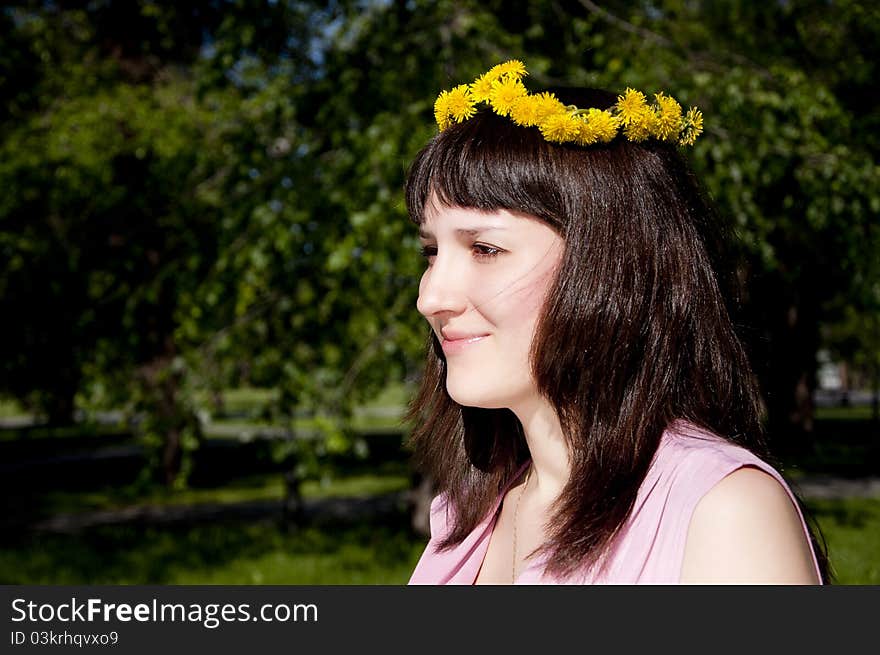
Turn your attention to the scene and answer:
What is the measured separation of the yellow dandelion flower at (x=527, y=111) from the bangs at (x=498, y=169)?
0.01 metres

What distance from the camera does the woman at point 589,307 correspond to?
4.03ft

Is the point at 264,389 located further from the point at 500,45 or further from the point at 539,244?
the point at 539,244

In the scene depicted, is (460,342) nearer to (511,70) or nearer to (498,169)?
(498,169)

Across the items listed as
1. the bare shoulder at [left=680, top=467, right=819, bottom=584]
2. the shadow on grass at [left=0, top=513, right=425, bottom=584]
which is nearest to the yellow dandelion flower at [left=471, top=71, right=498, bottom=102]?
the bare shoulder at [left=680, top=467, right=819, bottom=584]

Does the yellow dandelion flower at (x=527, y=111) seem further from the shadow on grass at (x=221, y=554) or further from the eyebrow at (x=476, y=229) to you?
the shadow on grass at (x=221, y=554)

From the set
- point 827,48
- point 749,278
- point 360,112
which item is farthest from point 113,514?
point 749,278

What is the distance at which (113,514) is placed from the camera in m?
10.1

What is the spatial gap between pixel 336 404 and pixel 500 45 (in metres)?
2.09

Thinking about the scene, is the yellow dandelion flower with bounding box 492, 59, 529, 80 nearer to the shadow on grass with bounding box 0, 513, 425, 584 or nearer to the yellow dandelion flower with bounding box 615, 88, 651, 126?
the yellow dandelion flower with bounding box 615, 88, 651, 126

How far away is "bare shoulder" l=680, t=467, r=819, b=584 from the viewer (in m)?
0.99

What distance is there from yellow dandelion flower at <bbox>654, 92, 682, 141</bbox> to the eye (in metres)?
0.32

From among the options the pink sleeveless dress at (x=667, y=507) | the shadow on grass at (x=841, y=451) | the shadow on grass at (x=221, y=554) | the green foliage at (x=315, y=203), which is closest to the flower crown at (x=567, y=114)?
the pink sleeveless dress at (x=667, y=507)

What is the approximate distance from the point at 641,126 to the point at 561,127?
0.15 m

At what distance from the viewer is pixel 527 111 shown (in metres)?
1.31
